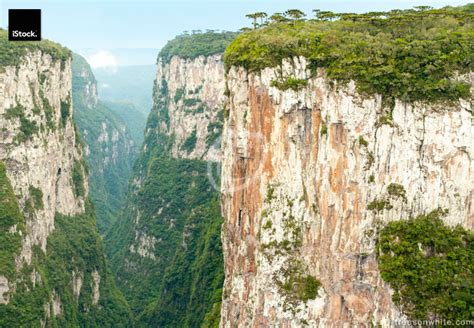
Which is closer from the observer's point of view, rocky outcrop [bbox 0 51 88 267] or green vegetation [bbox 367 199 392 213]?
green vegetation [bbox 367 199 392 213]

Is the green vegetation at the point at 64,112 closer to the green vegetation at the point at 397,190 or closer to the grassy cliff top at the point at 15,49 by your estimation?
the grassy cliff top at the point at 15,49

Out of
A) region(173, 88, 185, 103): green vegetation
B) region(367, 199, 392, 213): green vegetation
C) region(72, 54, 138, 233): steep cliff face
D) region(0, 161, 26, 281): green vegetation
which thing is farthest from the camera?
region(72, 54, 138, 233): steep cliff face

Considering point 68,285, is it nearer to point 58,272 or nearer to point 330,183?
point 58,272

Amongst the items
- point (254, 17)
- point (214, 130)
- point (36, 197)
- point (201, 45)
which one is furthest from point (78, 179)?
point (254, 17)

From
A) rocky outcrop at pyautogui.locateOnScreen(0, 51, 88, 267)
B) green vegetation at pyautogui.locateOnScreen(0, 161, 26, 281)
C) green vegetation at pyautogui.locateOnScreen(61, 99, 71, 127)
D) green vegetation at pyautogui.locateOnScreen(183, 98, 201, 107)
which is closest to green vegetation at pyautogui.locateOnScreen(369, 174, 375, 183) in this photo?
green vegetation at pyautogui.locateOnScreen(0, 161, 26, 281)

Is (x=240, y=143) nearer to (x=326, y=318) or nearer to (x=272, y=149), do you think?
(x=272, y=149)

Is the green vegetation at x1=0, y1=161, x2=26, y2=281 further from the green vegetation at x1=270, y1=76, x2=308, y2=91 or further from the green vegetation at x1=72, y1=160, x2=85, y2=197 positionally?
the green vegetation at x1=270, y1=76, x2=308, y2=91

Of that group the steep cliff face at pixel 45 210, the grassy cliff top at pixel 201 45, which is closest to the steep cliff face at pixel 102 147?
the grassy cliff top at pixel 201 45
